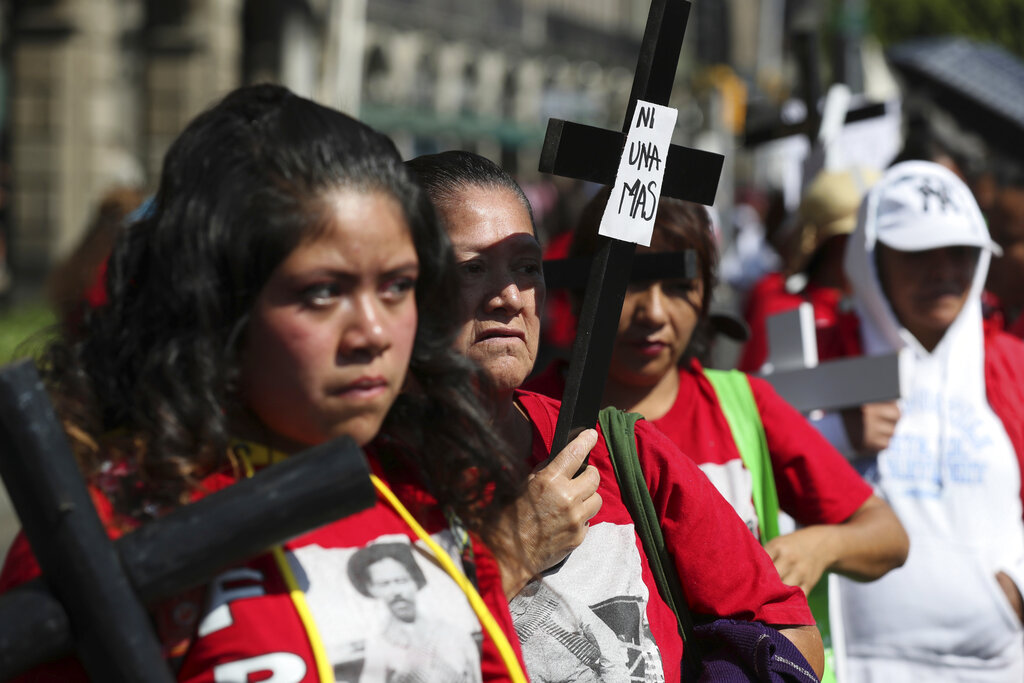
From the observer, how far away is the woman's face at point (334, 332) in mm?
1562

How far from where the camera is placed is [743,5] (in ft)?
205

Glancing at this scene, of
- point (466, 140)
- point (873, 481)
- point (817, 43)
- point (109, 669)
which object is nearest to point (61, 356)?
point (109, 669)

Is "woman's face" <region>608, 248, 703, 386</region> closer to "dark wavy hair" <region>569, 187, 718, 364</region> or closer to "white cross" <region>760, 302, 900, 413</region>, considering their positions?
"dark wavy hair" <region>569, 187, 718, 364</region>

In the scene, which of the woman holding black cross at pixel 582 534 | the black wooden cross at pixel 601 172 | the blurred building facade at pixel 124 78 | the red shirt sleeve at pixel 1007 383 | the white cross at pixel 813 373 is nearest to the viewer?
the woman holding black cross at pixel 582 534

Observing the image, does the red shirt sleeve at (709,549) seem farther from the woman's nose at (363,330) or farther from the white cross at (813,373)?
the white cross at (813,373)

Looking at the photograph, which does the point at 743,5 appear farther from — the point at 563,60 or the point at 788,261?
the point at 788,261

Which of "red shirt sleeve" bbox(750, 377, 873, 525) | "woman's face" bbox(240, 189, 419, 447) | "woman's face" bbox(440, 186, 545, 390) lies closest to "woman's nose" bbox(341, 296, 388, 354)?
"woman's face" bbox(240, 189, 419, 447)

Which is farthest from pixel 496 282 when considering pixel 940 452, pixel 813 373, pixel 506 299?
pixel 940 452

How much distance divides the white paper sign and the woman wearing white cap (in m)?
1.39

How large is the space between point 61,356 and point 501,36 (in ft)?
129

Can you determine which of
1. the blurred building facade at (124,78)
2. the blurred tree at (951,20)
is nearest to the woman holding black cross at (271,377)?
the blurred building facade at (124,78)

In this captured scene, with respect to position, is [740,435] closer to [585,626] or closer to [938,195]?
[585,626]

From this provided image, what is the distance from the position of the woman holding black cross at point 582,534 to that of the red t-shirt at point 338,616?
0.70 ft

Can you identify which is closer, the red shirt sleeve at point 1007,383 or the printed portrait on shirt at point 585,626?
the printed portrait on shirt at point 585,626
